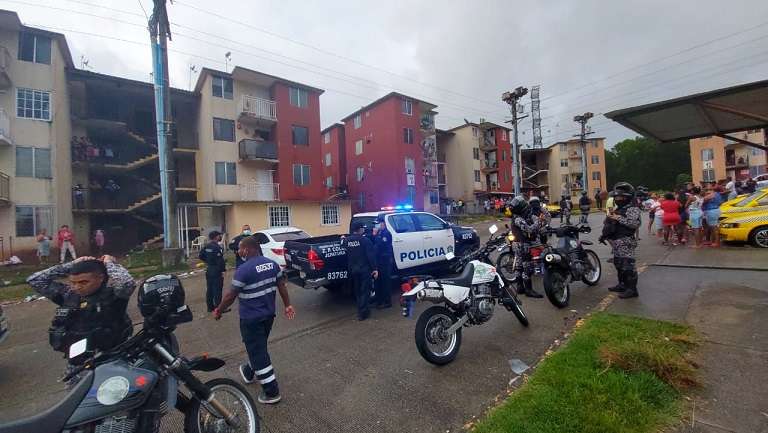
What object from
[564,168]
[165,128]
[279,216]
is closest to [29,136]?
[165,128]

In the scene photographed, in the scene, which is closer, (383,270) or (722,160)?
(383,270)

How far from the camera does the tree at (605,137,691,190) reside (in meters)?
59.6

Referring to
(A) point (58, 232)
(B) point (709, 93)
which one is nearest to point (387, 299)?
(B) point (709, 93)

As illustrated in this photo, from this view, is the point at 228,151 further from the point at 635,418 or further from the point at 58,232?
the point at 635,418

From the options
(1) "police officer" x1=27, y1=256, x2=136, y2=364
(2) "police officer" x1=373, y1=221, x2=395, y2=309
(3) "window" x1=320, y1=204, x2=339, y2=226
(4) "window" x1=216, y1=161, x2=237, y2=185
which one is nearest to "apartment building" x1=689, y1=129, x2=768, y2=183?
(3) "window" x1=320, y1=204, x2=339, y2=226

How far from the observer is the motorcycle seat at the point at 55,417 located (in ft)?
6.16

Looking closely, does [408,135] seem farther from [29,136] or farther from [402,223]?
[402,223]

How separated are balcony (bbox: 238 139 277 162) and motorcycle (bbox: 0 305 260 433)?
2156 centimetres

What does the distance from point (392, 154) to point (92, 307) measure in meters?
30.1

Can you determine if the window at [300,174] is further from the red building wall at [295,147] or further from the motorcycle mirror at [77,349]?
the motorcycle mirror at [77,349]

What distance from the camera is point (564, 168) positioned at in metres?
53.8

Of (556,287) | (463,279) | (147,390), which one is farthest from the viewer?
(556,287)

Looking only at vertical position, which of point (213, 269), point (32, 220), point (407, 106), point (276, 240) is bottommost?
point (213, 269)

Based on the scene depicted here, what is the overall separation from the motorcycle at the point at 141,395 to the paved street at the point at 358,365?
55cm
